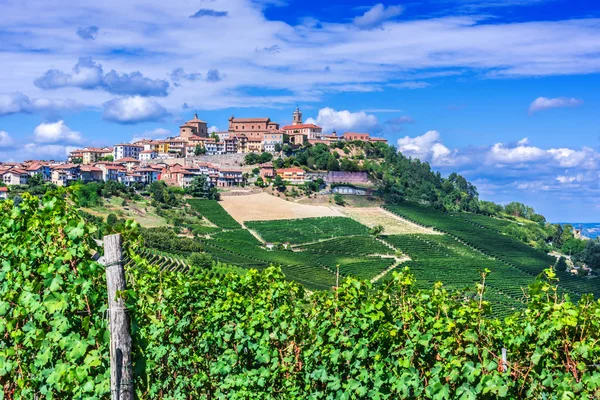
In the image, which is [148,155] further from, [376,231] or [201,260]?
[201,260]

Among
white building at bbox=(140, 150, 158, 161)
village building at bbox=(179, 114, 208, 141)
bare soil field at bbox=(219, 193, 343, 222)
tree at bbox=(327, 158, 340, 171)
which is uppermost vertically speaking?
village building at bbox=(179, 114, 208, 141)

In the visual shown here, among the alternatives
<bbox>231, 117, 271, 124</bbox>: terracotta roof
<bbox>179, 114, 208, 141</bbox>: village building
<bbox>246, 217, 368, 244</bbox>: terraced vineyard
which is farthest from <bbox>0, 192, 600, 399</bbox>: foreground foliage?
<bbox>231, 117, 271, 124</bbox>: terracotta roof

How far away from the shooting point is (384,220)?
7012 cm

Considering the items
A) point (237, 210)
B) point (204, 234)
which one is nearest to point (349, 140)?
point (237, 210)

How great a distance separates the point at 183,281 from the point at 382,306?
2.95 meters

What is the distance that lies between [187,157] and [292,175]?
1777cm

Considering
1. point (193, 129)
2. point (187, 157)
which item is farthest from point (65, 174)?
point (193, 129)

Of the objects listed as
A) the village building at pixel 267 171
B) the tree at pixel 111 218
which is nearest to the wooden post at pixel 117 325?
the tree at pixel 111 218

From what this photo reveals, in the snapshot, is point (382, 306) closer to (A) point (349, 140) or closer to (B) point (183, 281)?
(B) point (183, 281)

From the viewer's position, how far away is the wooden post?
12.4ft

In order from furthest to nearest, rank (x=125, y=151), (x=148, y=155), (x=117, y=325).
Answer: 1. (x=125, y=151)
2. (x=148, y=155)
3. (x=117, y=325)

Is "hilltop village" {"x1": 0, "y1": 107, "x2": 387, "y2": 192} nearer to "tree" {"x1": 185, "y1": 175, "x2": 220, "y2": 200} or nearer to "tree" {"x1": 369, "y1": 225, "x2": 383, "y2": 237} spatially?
"tree" {"x1": 185, "y1": 175, "x2": 220, "y2": 200}

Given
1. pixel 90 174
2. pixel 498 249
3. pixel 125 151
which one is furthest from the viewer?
pixel 125 151

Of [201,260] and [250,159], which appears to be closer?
[201,260]
